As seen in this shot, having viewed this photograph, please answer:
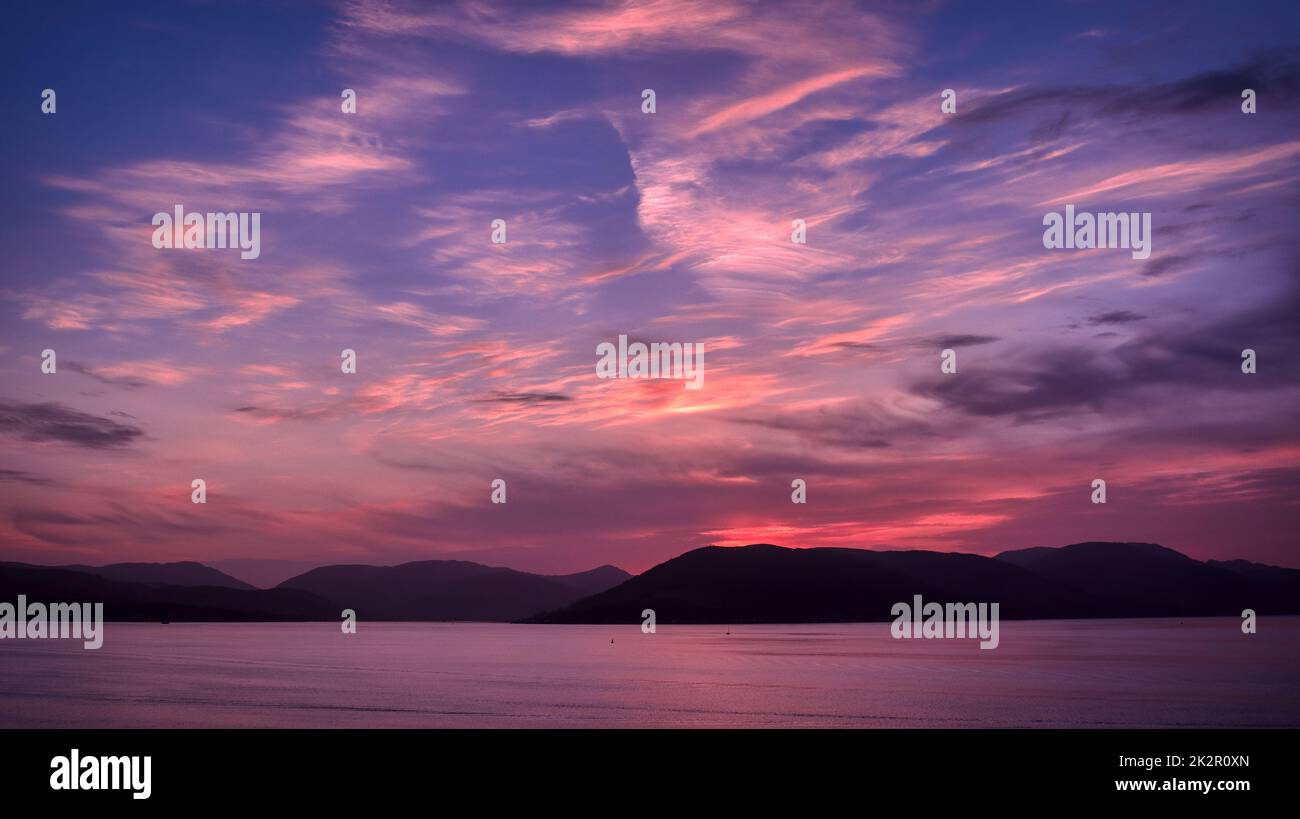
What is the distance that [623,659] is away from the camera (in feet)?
595

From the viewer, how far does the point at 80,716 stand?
78375mm

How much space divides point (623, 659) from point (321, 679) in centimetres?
7044
